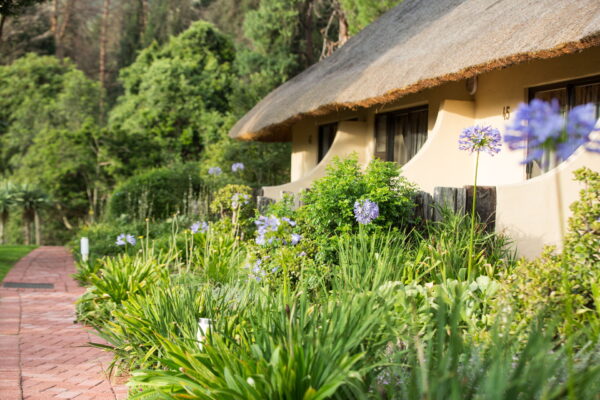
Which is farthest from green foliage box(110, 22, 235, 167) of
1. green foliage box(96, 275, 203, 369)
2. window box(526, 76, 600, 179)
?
green foliage box(96, 275, 203, 369)

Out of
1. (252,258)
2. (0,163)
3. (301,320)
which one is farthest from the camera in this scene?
(0,163)

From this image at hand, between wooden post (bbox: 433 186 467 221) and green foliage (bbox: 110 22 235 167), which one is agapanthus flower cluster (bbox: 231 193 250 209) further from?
green foliage (bbox: 110 22 235 167)

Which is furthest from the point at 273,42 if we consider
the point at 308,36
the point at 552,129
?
the point at 552,129

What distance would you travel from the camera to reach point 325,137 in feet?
40.5

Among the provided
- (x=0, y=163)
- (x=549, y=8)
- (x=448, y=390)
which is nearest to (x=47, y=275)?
(x=549, y=8)

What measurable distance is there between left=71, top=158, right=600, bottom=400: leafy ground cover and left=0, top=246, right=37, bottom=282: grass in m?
4.94

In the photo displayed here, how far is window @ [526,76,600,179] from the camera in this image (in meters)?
6.28

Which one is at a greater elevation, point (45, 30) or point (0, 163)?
point (45, 30)

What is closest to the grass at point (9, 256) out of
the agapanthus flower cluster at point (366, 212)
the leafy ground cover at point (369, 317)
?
the leafy ground cover at point (369, 317)

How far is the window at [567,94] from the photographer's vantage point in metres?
6.28

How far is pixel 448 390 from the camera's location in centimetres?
235

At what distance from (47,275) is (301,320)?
762cm

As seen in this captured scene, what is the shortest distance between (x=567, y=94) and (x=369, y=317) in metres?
4.77

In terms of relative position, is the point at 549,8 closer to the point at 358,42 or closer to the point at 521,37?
the point at 521,37
